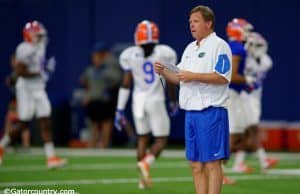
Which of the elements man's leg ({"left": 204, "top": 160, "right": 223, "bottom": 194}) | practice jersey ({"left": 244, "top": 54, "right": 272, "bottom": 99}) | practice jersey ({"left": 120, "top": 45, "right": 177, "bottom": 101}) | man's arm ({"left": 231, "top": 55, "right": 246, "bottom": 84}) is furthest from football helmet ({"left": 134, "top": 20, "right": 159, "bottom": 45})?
man's leg ({"left": 204, "top": 160, "right": 223, "bottom": 194})

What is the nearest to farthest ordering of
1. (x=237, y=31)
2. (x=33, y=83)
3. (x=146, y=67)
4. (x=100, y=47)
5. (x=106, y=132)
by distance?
(x=146, y=67), (x=237, y=31), (x=33, y=83), (x=100, y=47), (x=106, y=132)

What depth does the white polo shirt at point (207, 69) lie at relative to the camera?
867 cm

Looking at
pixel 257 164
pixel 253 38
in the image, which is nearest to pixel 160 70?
pixel 253 38

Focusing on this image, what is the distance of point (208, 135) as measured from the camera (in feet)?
28.4

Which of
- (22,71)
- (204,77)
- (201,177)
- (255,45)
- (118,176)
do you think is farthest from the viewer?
(255,45)

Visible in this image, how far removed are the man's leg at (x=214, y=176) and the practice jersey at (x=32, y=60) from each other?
6762 millimetres

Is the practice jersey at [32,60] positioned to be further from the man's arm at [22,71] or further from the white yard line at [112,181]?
the white yard line at [112,181]

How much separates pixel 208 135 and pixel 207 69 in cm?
60

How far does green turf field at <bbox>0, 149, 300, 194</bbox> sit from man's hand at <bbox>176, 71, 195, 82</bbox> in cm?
316

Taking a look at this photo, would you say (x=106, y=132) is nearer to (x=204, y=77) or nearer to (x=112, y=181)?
(x=112, y=181)

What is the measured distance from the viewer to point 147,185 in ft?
39.5

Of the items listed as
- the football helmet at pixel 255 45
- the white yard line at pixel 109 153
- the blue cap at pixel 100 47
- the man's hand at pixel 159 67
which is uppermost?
the man's hand at pixel 159 67

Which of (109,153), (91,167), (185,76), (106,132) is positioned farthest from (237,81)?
(106,132)

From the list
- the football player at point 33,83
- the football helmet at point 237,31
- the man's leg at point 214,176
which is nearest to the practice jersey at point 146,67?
the football helmet at point 237,31
